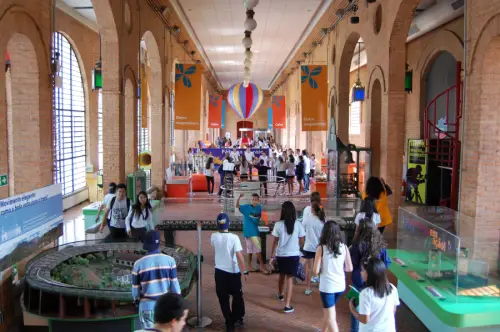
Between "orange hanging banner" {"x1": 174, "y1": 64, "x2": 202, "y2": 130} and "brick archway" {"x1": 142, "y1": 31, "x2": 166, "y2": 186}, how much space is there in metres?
0.64

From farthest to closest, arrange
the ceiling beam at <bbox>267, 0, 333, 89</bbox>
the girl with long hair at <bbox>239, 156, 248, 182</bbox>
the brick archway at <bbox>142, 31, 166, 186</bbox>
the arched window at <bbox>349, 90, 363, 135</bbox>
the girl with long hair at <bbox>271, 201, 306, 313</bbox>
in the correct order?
the arched window at <bbox>349, 90, 363, 135</bbox>
the girl with long hair at <bbox>239, 156, 248, 182</bbox>
the ceiling beam at <bbox>267, 0, 333, 89</bbox>
the brick archway at <bbox>142, 31, 166, 186</bbox>
the girl with long hair at <bbox>271, 201, 306, 313</bbox>

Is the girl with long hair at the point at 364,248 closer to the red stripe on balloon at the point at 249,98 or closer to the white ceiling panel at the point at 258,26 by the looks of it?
the white ceiling panel at the point at 258,26

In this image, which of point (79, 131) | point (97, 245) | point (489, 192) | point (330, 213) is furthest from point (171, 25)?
point (489, 192)

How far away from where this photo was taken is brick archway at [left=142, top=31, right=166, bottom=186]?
15.4 metres

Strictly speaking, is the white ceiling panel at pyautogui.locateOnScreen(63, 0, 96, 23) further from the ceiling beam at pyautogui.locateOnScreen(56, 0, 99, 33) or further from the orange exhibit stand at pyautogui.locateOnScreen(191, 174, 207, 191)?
the orange exhibit stand at pyautogui.locateOnScreen(191, 174, 207, 191)

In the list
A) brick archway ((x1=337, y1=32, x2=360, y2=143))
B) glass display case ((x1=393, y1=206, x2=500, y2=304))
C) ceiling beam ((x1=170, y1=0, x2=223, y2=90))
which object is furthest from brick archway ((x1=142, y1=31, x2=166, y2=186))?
glass display case ((x1=393, y1=206, x2=500, y2=304))

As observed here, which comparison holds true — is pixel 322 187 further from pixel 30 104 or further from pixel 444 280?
pixel 30 104

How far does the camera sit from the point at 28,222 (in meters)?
6.19

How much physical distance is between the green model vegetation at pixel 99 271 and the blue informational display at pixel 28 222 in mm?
474

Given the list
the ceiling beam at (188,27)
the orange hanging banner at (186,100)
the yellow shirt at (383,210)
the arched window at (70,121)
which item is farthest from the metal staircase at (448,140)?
the arched window at (70,121)

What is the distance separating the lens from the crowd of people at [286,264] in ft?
13.1

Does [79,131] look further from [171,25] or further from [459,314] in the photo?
[459,314]

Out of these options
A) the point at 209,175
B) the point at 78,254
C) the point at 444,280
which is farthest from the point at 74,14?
the point at 444,280

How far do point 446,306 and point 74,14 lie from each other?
46.1 ft
